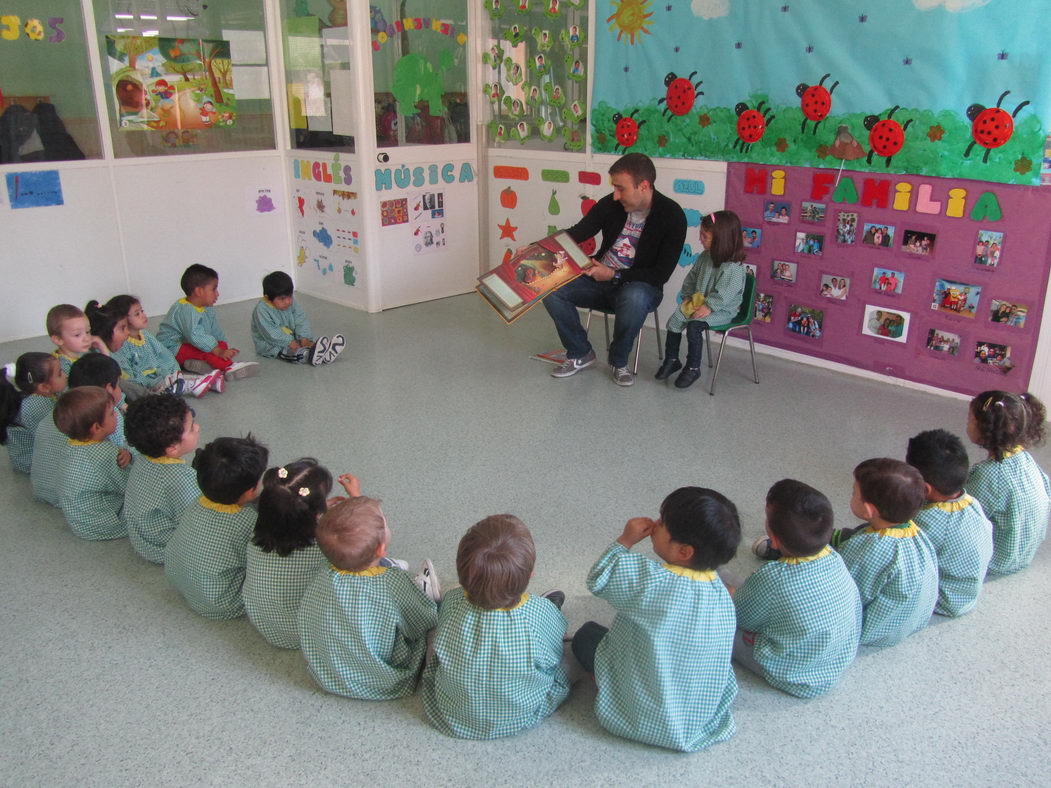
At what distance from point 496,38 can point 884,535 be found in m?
4.41

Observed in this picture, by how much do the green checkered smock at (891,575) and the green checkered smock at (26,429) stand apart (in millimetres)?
2712

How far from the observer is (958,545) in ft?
7.36

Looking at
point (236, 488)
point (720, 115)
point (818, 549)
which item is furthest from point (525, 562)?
point (720, 115)

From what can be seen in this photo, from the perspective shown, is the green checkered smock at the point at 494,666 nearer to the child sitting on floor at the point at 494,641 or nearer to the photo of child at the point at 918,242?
the child sitting on floor at the point at 494,641

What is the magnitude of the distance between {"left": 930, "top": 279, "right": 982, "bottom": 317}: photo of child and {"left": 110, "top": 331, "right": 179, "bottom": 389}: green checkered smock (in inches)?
141

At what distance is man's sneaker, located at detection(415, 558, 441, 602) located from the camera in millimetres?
2305

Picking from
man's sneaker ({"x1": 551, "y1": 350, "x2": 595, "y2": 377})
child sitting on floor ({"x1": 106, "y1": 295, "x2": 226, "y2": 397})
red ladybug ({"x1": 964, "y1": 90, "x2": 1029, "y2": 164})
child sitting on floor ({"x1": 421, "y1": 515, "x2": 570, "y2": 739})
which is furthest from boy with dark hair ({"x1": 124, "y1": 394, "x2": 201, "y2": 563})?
red ladybug ({"x1": 964, "y1": 90, "x2": 1029, "y2": 164})

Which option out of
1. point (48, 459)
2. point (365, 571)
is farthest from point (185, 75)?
point (365, 571)

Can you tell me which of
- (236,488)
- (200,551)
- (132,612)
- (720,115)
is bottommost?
(132,612)

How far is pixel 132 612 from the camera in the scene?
2402mm

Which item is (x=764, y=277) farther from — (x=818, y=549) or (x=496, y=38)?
(x=818, y=549)

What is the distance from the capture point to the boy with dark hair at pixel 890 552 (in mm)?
2039

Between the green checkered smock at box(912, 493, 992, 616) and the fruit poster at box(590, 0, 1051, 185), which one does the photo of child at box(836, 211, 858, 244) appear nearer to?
the fruit poster at box(590, 0, 1051, 185)

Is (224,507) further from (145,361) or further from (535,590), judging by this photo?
(145,361)
